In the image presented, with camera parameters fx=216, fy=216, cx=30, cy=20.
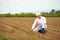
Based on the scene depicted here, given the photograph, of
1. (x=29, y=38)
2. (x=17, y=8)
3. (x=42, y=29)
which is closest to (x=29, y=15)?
(x=17, y=8)

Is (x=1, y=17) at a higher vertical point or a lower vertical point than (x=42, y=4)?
lower

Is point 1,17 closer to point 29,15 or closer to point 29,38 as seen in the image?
point 29,15

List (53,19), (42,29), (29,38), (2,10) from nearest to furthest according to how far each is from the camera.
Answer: (29,38) < (42,29) < (2,10) < (53,19)

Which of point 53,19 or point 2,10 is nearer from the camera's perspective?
point 2,10

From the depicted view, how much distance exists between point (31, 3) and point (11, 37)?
3.67m

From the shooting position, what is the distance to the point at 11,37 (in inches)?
177

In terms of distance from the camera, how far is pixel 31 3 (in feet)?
26.3

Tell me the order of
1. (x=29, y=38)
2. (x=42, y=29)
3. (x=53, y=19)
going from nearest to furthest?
1. (x=29, y=38)
2. (x=42, y=29)
3. (x=53, y=19)

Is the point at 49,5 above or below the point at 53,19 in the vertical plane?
above

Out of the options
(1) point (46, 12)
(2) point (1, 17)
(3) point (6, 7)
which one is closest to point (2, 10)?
(3) point (6, 7)

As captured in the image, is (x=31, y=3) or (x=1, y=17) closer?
(x=31, y=3)

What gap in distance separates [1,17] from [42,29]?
4.13 metres

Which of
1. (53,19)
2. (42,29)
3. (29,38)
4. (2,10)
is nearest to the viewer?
(29,38)

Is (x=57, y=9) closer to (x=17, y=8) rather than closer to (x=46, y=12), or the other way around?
(x=46, y=12)
